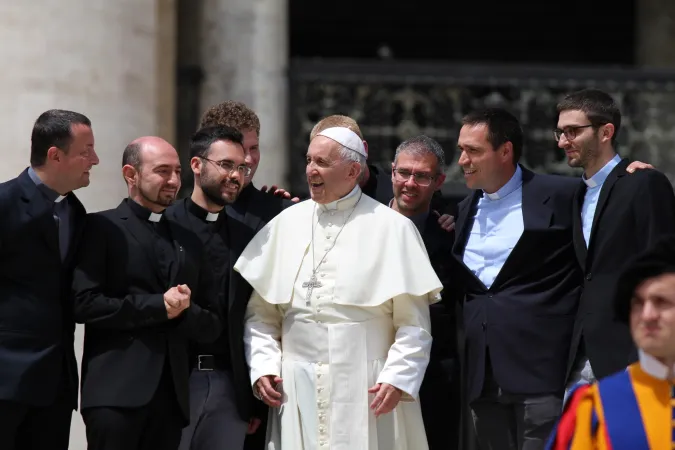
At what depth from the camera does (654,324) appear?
4.28 m

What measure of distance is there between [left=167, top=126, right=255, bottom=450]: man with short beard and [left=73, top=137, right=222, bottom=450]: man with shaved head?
0.12m

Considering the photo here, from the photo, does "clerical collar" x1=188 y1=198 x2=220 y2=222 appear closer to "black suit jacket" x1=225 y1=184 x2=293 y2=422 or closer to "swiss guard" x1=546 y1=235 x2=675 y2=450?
"black suit jacket" x1=225 y1=184 x2=293 y2=422

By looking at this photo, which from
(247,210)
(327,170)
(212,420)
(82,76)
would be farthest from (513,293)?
(82,76)

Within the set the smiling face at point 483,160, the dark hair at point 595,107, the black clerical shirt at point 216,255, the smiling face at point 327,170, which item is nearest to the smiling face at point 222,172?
the black clerical shirt at point 216,255

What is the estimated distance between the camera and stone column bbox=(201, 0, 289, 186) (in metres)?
9.97

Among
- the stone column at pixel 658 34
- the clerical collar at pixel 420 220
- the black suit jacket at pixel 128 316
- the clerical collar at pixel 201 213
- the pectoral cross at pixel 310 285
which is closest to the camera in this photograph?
the black suit jacket at pixel 128 316

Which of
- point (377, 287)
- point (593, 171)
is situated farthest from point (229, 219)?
point (593, 171)

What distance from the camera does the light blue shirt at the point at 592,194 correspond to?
596 cm

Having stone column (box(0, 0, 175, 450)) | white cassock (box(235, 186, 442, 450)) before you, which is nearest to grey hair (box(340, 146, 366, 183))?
white cassock (box(235, 186, 442, 450))

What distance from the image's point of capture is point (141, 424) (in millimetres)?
5664

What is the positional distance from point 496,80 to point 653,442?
682cm

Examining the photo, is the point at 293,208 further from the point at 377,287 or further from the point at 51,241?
the point at 51,241

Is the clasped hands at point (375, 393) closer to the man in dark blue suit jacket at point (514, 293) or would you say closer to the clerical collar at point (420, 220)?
the man in dark blue suit jacket at point (514, 293)

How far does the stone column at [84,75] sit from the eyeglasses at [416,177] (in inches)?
102
